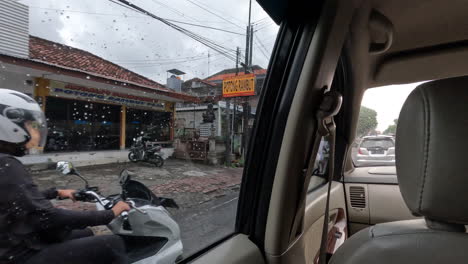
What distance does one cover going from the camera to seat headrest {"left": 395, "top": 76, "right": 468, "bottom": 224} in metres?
0.72

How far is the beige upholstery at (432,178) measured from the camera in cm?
72

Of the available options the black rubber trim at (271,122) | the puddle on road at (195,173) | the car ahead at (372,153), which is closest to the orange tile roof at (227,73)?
the black rubber trim at (271,122)

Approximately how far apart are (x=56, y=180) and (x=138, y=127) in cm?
39

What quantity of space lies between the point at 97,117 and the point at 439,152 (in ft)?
3.71

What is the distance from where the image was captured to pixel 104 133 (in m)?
0.99

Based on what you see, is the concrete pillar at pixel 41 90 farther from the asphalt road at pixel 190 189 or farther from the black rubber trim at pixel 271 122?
the black rubber trim at pixel 271 122

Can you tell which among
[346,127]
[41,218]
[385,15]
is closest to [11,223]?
[41,218]

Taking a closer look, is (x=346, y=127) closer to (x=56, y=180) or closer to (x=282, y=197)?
(x=282, y=197)

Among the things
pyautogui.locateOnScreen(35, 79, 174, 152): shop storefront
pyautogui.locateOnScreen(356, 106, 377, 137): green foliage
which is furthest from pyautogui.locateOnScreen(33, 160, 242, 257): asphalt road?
pyautogui.locateOnScreen(356, 106, 377, 137): green foliage

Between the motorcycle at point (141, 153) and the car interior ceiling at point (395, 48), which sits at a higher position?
the car interior ceiling at point (395, 48)

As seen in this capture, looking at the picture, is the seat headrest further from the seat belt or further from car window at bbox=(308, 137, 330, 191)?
car window at bbox=(308, 137, 330, 191)

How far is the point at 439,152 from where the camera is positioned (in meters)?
0.74

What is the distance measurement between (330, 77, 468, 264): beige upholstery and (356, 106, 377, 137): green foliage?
1.62 m

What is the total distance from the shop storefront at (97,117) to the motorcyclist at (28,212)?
66mm
